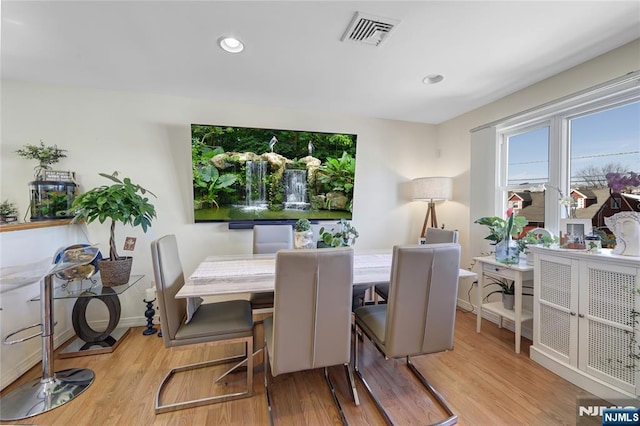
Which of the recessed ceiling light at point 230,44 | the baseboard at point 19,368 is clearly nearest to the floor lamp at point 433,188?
the recessed ceiling light at point 230,44

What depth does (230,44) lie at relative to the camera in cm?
184

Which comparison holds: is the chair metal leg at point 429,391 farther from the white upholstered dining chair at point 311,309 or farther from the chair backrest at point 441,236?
the chair backrest at point 441,236

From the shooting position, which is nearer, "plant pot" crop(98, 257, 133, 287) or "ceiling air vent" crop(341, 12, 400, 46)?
"ceiling air vent" crop(341, 12, 400, 46)

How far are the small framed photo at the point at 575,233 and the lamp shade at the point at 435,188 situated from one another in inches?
50.9

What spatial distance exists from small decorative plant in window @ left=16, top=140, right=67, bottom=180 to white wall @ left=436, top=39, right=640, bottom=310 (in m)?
4.39

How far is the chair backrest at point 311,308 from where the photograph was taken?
1.31 meters

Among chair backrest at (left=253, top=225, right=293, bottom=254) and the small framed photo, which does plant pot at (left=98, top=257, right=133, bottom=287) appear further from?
the small framed photo

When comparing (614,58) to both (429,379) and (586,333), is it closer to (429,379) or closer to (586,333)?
(586,333)

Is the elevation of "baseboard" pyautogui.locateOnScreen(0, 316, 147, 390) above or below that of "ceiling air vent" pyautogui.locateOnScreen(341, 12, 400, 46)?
Result: below

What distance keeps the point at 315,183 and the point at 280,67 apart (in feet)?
4.35

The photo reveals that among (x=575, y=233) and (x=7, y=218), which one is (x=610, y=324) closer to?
(x=575, y=233)

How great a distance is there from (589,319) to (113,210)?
3671 millimetres

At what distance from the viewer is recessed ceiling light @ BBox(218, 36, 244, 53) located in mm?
1786

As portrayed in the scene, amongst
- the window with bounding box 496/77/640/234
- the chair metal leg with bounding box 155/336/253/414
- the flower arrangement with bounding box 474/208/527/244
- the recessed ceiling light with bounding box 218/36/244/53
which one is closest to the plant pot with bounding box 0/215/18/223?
the chair metal leg with bounding box 155/336/253/414
